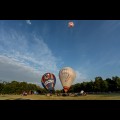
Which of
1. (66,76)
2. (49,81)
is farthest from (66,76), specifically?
(49,81)

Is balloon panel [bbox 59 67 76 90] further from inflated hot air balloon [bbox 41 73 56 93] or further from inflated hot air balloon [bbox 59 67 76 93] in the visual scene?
inflated hot air balloon [bbox 41 73 56 93]

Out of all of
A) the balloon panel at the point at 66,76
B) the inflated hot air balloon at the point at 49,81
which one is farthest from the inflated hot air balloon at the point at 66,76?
the inflated hot air balloon at the point at 49,81

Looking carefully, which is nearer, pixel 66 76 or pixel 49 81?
pixel 66 76

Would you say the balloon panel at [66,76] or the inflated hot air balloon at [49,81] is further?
the inflated hot air balloon at [49,81]

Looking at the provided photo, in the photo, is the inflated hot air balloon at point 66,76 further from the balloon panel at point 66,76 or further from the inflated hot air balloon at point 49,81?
the inflated hot air balloon at point 49,81

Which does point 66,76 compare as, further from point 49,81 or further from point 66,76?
point 49,81

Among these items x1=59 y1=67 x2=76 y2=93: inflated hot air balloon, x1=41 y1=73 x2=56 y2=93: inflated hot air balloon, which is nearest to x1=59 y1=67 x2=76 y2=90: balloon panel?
x1=59 y1=67 x2=76 y2=93: inflated hot air balloon

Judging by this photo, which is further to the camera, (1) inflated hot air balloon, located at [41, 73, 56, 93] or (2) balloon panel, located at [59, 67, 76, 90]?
(1) inflated hot air balloon, located at [41, 73, 56, 93]

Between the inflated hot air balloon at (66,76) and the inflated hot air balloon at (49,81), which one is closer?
the inflated hot air balloon at (66,76)
